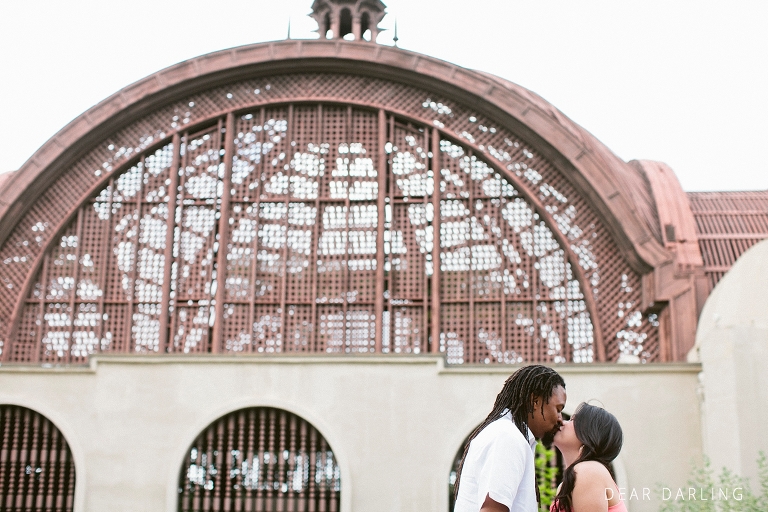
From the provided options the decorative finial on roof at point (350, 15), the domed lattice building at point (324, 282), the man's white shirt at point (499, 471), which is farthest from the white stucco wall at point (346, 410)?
the man's white shirt at point (499, 471)

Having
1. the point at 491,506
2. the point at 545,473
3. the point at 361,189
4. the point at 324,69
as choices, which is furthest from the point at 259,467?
the point at 491,506

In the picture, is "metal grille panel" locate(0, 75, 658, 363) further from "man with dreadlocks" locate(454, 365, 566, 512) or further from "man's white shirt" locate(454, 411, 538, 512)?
"man's white shirt" locate(454, 411, 538, 512)

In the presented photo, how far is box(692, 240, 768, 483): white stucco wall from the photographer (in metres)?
10.5

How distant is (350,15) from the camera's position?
653 inches

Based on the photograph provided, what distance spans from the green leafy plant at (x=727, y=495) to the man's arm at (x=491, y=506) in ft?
21.6

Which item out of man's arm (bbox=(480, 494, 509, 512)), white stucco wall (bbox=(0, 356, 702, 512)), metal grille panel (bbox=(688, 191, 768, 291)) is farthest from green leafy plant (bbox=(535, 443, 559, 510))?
man's arm (bbox=(480, 494, 509, 512))

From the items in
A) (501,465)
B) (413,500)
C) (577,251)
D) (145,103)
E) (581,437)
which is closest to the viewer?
(501,465)

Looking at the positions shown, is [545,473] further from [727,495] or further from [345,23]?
[345,23]

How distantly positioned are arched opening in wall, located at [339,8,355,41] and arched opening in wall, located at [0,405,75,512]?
309 inches

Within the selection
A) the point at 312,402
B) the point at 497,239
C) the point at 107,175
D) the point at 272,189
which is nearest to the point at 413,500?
the point at 312,402

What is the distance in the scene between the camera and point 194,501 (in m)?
12.1

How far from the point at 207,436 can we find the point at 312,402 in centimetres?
138

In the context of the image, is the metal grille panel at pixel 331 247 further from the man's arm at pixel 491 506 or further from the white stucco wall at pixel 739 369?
the man's arm at pixel 491 506

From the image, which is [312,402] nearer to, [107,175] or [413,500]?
[413,500]
